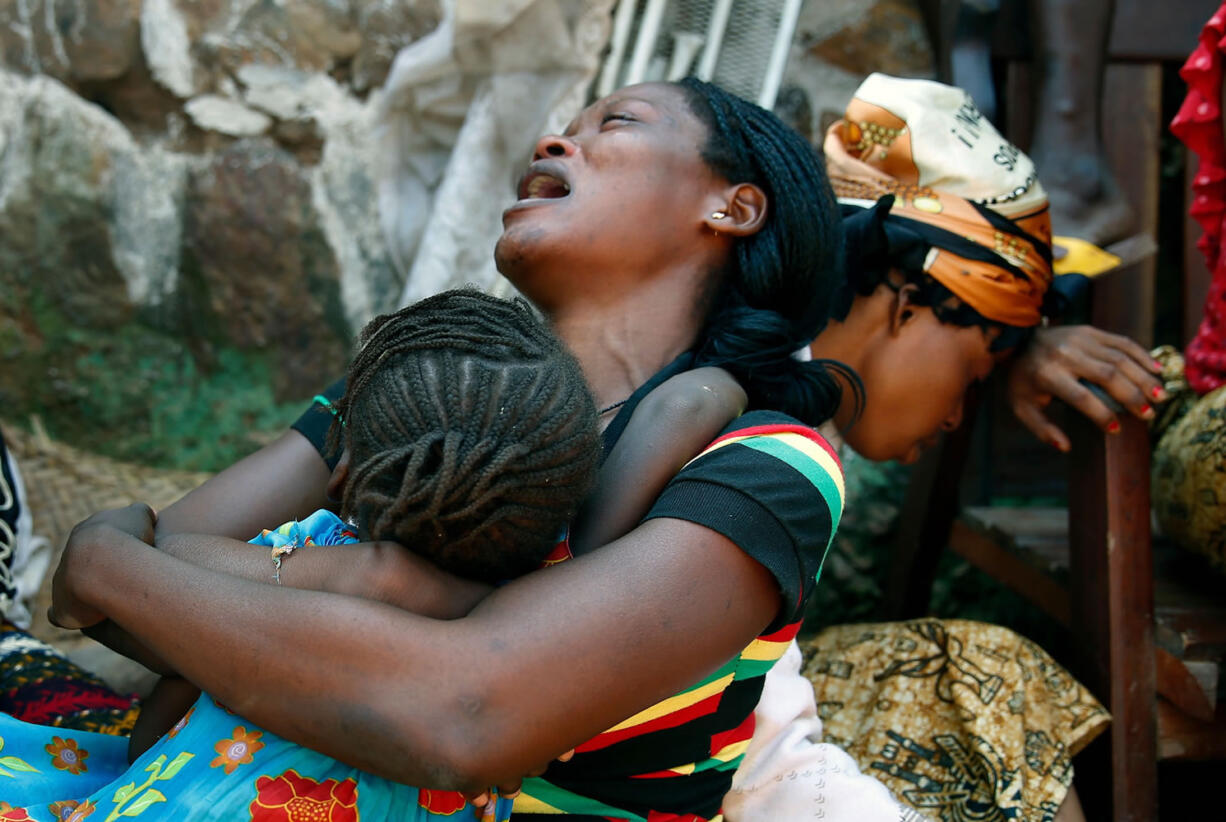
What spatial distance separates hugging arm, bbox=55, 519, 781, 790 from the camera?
1054 millimetres

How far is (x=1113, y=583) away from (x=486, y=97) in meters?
2.07

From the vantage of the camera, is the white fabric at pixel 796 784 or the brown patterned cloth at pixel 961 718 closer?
the white fabric at pixel 796 784

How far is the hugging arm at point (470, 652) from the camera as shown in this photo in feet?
3.46

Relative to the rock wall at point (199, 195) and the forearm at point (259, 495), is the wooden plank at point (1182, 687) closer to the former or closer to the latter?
the forearm at point (259, 495)

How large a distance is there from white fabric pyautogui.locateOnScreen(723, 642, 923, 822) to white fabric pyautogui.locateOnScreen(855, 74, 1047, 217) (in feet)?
3.65

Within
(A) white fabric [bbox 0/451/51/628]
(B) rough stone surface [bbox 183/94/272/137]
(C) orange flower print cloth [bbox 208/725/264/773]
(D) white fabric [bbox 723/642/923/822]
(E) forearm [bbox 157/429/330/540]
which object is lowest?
(D) white fabric [bbox 723/642/923/822]

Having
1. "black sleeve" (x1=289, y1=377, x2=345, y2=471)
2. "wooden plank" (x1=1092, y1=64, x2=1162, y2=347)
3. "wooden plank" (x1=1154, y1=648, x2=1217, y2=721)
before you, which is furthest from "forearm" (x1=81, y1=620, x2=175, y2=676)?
"wooden plank" (x1=1092, y1=64, x2=1162, y2=347)

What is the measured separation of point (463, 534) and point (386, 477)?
0.10m

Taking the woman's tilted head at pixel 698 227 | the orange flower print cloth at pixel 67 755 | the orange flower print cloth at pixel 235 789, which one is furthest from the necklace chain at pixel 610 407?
the orange flower print cloth at pixel 67 755

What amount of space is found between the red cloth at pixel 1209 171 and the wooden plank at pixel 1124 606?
23 cm

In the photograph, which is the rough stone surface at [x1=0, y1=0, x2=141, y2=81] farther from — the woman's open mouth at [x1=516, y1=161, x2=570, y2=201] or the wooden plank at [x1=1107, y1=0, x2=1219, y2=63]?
the wooden plank at [x1=1107, y1=0, x2=1219, y2=63]

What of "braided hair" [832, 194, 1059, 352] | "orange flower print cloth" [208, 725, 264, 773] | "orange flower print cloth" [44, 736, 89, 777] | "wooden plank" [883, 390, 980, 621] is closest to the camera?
"orange flower print cloth" [208, 725, 264, 773]

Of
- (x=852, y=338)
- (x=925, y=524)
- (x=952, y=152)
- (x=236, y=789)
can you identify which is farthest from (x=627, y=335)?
(x=925, y=524)

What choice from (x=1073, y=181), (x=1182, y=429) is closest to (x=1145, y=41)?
(x=1073, y=181)
